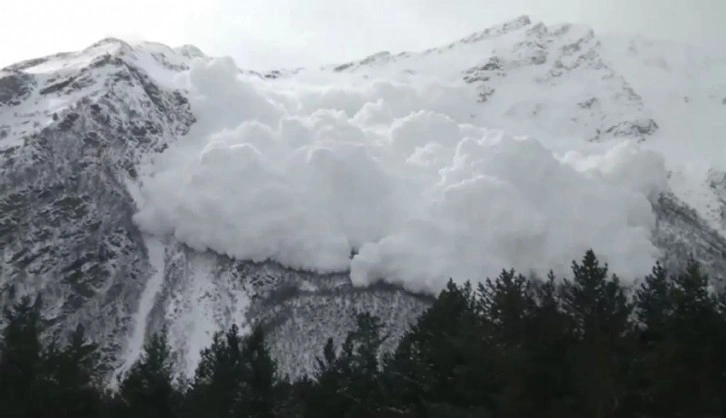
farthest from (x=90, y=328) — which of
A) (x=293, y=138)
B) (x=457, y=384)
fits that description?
(x=457, y=384)

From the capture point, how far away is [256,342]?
5650 cm

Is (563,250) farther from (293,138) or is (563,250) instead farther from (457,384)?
(457,384)

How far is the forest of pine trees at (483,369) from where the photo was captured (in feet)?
119

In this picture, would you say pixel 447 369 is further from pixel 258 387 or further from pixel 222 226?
pixel 222 226

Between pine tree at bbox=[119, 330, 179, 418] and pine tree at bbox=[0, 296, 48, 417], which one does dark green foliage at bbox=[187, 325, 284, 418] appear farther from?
pine tree at bbox=[0, 296, 48, 417]

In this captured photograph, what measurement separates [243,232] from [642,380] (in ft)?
403

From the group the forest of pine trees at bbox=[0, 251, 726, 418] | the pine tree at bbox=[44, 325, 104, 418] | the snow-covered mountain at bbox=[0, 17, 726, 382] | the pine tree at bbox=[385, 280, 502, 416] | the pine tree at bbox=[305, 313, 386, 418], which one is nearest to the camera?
the forest of pine trees at bbox=[0, 251, 726, 418]

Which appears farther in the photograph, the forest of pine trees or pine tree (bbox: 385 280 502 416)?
pine tree (bbox: 385 280 502 416)

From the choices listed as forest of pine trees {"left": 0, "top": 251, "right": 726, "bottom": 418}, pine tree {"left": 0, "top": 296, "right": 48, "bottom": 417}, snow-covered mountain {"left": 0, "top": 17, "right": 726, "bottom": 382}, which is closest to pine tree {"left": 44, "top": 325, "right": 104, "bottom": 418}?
forest of pine trees {"left": 0, "top": 251, "right": 726, "bottom": 418}

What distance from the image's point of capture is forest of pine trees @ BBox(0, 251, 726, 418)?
36.1 m

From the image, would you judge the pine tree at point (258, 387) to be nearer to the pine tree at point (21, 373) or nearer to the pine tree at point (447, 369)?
the pine tree at point (447, 369)

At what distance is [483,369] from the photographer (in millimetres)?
40750

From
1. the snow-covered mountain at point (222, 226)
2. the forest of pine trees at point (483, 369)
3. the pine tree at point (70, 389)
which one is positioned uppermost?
the snow-covered mountain at point (222, 226)

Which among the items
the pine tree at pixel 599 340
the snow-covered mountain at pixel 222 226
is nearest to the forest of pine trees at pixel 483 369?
the pine tree at pixel 599 340
